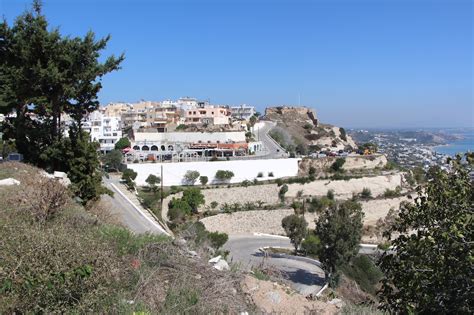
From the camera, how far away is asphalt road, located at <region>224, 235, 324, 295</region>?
14156 millimetres

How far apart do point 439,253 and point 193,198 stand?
25.5m

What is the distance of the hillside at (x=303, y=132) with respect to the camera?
5500cm

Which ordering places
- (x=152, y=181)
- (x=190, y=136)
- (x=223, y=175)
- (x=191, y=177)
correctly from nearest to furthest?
(x=152, y=181)
(x=191, y=177)
(x=223, y=175)
(x=190, y=136)

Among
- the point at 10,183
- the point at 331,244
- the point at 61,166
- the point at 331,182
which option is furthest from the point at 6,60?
the point at 331,182

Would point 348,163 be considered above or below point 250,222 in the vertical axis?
above

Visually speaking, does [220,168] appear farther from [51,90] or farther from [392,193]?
[51,90]

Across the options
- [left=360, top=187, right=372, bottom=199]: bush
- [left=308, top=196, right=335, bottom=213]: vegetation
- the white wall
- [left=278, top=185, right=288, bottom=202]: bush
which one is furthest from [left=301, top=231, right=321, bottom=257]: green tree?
the white wall

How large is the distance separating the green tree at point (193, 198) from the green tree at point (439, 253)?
960 inches

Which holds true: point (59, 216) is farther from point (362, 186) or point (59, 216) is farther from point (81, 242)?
point (362, 186)

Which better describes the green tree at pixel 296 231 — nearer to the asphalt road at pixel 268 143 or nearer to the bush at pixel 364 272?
the bush at pixel 364 272

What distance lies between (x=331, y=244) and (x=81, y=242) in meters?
13.1

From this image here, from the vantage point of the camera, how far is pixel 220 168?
36.6 m

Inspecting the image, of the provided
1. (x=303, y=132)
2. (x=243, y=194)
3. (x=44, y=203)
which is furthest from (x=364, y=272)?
(x=303, y=132)

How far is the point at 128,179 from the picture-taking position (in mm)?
31391
